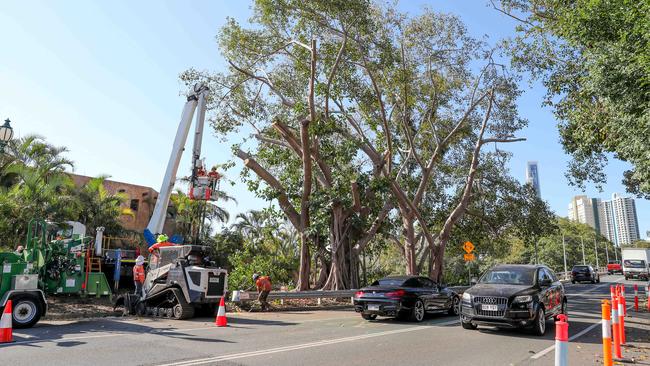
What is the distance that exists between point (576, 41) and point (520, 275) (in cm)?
716

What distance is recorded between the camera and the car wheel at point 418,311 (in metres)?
13.0

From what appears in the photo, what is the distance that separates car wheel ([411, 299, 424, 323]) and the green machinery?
387 inches

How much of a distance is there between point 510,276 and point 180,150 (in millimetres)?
14462

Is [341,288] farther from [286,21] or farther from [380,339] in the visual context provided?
[286,21]

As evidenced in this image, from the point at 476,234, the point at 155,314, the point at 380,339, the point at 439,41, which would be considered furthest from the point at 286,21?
the point at 476,234

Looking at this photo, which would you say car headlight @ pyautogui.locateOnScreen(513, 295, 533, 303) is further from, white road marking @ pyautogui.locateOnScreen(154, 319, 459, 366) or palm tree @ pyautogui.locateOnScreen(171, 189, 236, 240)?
palm tree @ pyautogui.locateOnScreen(171, 189, 236, 240)

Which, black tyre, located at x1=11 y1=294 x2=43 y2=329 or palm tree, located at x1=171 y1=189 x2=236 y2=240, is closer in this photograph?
black tyre, located at x1=11 y1=294 x2=43 y2=329

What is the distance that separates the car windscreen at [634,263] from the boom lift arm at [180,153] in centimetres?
5146

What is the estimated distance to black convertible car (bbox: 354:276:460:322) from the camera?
12719 mm

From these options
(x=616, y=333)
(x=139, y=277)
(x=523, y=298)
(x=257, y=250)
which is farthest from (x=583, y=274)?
(x=139, y=277)

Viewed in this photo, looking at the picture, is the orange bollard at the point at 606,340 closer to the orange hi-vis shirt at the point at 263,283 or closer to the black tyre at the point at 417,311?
the black tyre at the point at 417,311

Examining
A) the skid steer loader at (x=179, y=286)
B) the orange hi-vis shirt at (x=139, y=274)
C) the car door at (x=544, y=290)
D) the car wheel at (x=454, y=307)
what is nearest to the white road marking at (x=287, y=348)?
the car door at (x=544, y=290)

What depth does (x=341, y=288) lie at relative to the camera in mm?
20172

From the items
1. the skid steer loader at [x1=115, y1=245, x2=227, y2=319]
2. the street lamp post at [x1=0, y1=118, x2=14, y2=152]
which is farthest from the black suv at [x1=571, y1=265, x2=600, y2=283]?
the street lamp post at [x1=0, y1=118, x2=14, y2=152]
